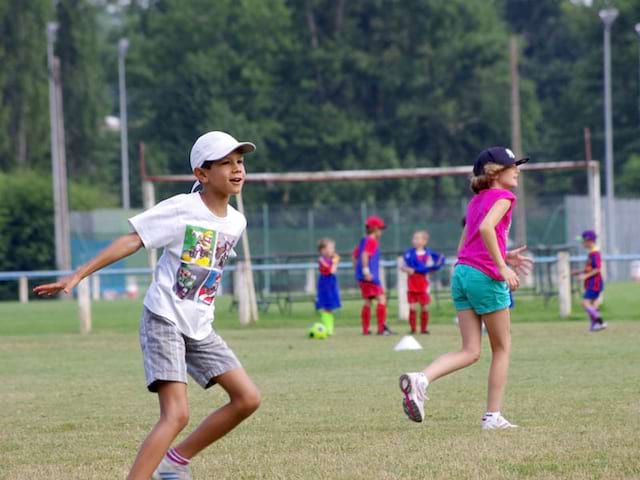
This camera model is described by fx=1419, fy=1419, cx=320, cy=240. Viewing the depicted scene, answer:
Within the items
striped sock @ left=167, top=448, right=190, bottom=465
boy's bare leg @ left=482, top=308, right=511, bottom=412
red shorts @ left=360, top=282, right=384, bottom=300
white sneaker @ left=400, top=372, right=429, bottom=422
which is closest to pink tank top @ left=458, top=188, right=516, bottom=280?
boy's bare leg @ left=482, top=308, right=511, bottom=412

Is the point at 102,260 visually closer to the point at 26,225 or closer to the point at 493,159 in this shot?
the point at 493,159

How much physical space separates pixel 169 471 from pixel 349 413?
11.8 feet

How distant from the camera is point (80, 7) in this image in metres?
66.9

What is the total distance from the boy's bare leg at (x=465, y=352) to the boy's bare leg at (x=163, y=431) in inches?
113

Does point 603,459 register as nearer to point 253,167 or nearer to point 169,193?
point 169,193

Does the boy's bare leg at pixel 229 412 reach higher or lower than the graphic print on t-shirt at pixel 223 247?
lower

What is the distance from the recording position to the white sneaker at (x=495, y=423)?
916cm

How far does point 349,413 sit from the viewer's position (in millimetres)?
10422

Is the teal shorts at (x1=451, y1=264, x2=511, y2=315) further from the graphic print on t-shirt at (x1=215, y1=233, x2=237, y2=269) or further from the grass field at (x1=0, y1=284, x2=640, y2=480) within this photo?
the graphic print on t-shirt at (x1=215, y1=233, x2=237, y2=269)

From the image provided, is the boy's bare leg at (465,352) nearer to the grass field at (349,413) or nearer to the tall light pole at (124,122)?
the grass field at (349,413)

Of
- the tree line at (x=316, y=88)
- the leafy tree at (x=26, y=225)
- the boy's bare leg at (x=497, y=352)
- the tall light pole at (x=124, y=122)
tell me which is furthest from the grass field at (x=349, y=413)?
the tree line at (x=316, y=88)

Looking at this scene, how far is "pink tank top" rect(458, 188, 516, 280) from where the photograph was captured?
912 centimetres

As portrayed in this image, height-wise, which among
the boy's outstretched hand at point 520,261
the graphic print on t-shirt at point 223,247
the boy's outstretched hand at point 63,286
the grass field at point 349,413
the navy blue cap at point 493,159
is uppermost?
the navy blue cap at point 493,159

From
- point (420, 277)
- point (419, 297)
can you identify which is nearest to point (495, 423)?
point (419, 297)
